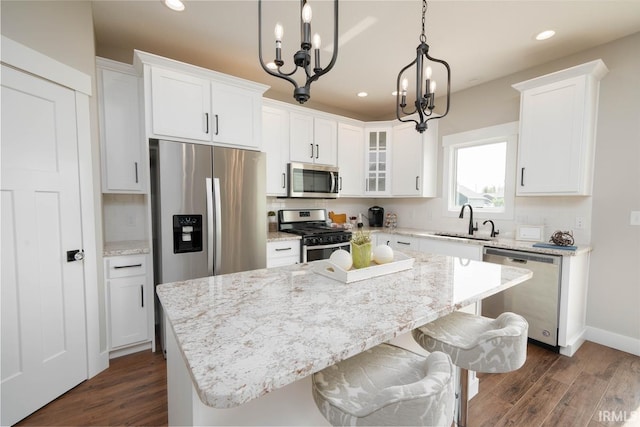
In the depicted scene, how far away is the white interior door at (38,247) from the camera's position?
1.63 meters

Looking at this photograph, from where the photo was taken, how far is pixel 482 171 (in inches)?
138

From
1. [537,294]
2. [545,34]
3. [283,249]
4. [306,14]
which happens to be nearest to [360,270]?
[306,14]

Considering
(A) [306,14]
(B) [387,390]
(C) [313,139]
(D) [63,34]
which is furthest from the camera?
(C) [313,139]

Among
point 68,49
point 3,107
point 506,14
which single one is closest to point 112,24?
point 68,49

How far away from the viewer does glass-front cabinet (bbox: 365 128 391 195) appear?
4133 mm

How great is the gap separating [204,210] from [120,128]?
3.49ft

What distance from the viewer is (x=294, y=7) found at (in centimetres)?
211

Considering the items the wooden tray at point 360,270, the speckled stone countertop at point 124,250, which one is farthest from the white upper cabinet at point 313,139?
the wooden tray at point 360,270

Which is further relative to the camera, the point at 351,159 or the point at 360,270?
the point at 351,159

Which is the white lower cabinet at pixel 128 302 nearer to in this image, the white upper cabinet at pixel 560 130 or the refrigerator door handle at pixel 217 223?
the refrigerator door handle at pixel 217 223

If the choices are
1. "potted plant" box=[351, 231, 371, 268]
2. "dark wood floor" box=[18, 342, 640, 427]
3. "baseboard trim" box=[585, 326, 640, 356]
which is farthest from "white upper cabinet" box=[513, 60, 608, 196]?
"potted plant" box=[351, 231, 371, 268]

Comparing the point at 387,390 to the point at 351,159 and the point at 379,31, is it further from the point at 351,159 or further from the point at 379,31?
the point at 351,159

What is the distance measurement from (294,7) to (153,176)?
5.71 ft

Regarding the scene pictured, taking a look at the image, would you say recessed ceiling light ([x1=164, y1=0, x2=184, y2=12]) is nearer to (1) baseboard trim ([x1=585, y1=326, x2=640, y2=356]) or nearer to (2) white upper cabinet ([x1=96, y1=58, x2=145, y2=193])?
(2) white upper cabinet ([x1=96, y1=58, x2=145, y2=193])
